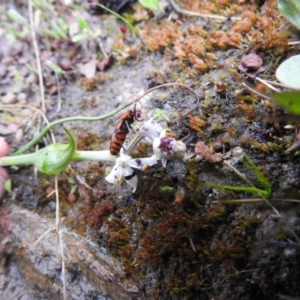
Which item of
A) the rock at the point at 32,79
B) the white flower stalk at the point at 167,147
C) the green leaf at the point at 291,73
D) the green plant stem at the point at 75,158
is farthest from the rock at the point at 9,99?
the green leaf at the point at 291,73

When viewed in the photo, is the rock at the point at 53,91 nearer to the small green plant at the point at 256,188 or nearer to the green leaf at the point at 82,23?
the green leaf at the point at 82,23

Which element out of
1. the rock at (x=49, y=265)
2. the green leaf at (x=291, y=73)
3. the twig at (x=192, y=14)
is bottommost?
the rock at (x=49, y=265)

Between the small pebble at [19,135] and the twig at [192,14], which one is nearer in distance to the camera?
the twig at [192,14]

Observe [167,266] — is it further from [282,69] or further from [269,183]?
[282,69]

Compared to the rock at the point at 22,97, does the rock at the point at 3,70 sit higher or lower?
higher

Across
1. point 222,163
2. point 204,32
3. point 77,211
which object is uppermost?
point 204,32

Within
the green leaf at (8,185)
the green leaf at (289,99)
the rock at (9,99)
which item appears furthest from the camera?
the rock at (9,99)

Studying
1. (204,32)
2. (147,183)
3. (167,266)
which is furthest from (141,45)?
(167,266)
